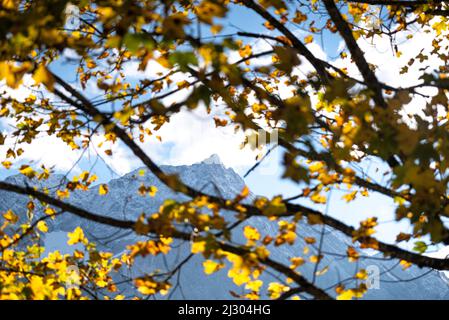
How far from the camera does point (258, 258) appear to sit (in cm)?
277

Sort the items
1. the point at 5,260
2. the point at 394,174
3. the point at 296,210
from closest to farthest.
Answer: the point at 394,174 < the point at 296,210 < the point at 5,260

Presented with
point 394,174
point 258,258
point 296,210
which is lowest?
point 258,258

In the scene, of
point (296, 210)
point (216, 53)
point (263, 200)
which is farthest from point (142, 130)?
point (216, 53)

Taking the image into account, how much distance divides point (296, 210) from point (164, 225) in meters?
1.41

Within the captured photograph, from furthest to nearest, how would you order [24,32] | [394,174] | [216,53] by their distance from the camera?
1. [394,174]
2. [216,53]
3. [24,32]

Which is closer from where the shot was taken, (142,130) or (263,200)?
(263,200)

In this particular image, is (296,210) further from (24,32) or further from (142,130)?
(142,130)
